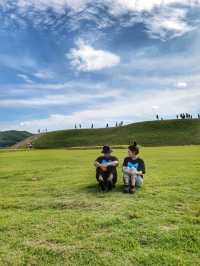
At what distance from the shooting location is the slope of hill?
113050 mm

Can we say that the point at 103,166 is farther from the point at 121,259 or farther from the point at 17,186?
the point at 121,259

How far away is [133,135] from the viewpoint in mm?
123188

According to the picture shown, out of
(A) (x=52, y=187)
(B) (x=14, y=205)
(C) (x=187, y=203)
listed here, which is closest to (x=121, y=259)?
(C) (x=187, y=203)

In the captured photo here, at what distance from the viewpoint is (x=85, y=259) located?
5941mm

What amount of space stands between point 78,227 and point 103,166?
5044mm

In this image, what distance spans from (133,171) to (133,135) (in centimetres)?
11173

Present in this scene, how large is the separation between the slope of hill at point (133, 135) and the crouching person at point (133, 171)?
96.0 meters

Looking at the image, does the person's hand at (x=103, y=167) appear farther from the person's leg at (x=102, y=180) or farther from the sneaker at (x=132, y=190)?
the sneaker at (x=132, y=190)

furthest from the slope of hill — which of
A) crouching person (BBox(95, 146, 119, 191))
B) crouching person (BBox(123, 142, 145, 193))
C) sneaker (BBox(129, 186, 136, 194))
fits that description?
sneaker (BBox(129, 186, 136, 194))

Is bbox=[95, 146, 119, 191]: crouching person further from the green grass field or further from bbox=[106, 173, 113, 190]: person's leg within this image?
the green grass field

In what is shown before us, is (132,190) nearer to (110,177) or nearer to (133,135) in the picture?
(110,177)

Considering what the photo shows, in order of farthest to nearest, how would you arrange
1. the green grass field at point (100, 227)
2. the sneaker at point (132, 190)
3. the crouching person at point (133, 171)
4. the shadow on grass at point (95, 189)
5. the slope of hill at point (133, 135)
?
the slope of hill at point (133, 135), the shadow on grass at point (95, 189), the crouching person at point (133, 171), the sneaker at point (132, 190), the green grass field at point (100, 227)

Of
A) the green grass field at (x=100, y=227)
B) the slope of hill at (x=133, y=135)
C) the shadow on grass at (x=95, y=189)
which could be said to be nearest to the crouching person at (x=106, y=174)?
the shadow on grass at (x=95, y=189)

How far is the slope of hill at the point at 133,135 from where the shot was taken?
371 feet
